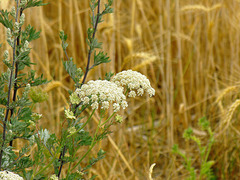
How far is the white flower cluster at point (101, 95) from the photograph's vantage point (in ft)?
2.19

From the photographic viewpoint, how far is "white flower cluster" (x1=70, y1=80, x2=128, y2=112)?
0.67 metres

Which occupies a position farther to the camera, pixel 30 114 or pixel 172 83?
pixel 172 83

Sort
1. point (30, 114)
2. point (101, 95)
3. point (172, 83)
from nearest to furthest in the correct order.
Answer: point (101, 95) < point (30, 114) < point (172, 83)

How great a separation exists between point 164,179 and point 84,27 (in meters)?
1.42

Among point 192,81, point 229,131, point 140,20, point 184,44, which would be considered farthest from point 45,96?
point 140,20

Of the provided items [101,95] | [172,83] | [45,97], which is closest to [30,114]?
[45,97]

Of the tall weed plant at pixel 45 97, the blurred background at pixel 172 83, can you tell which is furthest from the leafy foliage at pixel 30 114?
the blurred background at pixel 172 83

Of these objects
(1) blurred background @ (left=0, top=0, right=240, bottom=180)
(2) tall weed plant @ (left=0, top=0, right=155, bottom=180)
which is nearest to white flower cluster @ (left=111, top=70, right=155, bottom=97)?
(2) tall weed plant @ (left=0, top=0, right=155, bottom=180)

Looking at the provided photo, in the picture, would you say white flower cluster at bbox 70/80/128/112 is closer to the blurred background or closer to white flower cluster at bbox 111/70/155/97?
white flower cluster at bbox 111/70/155/97

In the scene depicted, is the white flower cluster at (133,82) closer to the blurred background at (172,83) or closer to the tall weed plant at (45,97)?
the tall weed plant at (45,97)

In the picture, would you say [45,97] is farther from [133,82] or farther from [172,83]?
[172,83]

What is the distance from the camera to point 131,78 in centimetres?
75

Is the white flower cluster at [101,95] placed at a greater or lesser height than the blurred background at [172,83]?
greater

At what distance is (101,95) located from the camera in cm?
67
